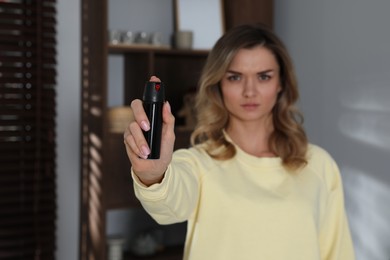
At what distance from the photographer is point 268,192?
4.92ft

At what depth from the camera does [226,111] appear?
166 cm

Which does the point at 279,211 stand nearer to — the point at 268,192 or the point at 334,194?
the point at 268,192

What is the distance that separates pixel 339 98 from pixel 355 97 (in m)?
0.12

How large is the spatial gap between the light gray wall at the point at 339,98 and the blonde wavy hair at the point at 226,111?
76 centimetres

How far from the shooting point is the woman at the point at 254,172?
1.44 metres

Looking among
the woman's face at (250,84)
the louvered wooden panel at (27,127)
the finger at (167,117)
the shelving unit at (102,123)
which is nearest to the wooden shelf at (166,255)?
the shelving unit at (102,123)

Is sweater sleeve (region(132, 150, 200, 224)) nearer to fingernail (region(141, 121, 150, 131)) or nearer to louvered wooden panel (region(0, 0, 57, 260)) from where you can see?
fingernail (region(141, 121, 150, 131))

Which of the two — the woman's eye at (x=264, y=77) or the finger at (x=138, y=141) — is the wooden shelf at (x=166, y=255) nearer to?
the woman's eye at (x=264, y=77)

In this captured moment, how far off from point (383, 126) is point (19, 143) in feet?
5.88

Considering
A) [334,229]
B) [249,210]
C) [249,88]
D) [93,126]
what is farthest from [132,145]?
[93,126]

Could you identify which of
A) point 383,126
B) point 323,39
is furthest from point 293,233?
point 323,39

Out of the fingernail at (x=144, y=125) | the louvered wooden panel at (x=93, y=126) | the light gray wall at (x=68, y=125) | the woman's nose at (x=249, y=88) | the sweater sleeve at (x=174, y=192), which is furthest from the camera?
the light gray wall at (x=68, y=125)

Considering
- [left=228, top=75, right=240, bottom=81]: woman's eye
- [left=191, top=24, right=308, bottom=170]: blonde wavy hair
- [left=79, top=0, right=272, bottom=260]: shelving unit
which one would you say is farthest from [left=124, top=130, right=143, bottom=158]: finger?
[left=79, top=0, right=272, bottom=260]: shelving unit

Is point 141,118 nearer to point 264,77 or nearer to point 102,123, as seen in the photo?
point 264,77
